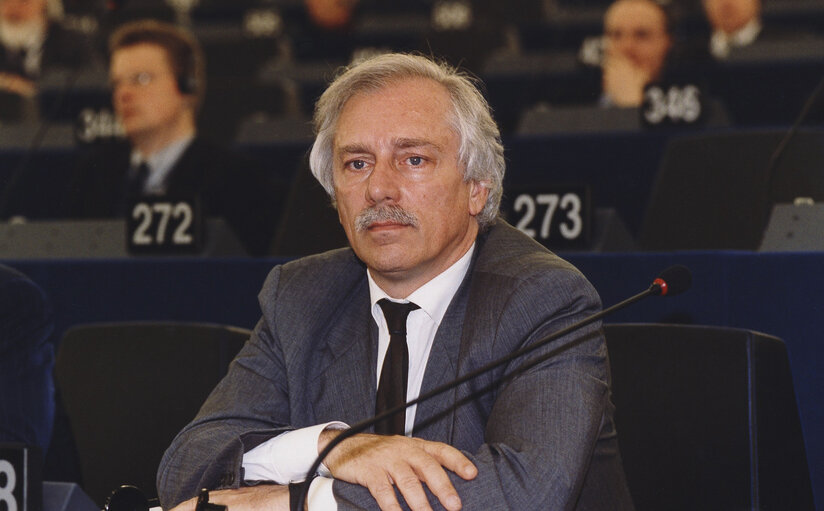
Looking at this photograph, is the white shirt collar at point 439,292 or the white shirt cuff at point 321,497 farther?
the white shirt collar at point 439,292

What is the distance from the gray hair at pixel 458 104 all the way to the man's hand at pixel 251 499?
1.94ft

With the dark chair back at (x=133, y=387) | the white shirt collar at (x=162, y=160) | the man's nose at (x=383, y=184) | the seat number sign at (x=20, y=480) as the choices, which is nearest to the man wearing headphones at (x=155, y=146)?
the white shirt collar at (x=162, y=160)

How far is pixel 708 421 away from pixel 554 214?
30.8 inches

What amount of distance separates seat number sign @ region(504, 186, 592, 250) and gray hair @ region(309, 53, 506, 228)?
65 cm

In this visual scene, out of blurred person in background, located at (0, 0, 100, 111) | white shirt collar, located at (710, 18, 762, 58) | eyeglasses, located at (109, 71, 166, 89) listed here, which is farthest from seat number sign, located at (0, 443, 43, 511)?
blurred person in background, located at (0, 0, 100, 111)

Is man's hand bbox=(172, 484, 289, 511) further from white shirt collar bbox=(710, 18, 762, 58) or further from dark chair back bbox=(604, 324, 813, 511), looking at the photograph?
white shirt collar bbox=(710, 18, 762, 58)

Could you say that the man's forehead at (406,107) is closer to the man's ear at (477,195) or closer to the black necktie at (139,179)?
the man's ear at (477,195)

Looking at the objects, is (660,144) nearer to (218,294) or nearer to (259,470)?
(218,294)

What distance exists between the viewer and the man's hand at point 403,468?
5.21 ft

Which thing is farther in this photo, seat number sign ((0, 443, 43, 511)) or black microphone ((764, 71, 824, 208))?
black microphone ((764, 71, 824, 208))

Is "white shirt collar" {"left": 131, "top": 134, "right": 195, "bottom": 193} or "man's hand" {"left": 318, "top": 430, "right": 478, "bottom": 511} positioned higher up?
"white shirt collar" {"left": 131, "top": 134, "right": 195, "bottom": 193}

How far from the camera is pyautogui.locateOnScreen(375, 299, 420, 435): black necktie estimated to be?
1889 millimetres

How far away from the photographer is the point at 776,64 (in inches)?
196

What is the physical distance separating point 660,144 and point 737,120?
1.35 m
